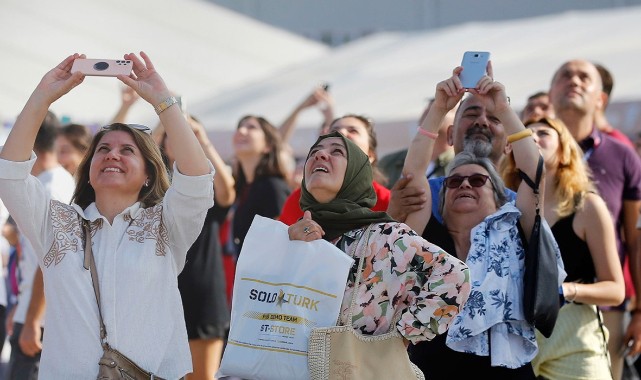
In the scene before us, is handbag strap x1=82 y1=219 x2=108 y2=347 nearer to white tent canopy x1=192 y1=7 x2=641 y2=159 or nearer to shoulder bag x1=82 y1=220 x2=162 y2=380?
shoulder bag x1=82 y1=220 x2=162 y2=380

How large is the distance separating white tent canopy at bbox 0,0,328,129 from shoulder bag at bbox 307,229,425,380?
963 cm

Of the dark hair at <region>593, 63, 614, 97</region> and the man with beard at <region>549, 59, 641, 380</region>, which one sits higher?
the dark hair at <region>593, 63, 614, 97</region>

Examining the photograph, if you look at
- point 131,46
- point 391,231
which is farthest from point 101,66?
point 131,46

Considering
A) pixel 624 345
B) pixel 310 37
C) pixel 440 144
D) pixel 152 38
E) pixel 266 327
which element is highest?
pixel 310 37

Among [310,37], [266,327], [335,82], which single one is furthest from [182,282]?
[310,37]

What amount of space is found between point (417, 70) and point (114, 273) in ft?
27.1

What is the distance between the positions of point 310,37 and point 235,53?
14.6 m

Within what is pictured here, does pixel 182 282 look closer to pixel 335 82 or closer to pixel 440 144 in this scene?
pixel 440 144

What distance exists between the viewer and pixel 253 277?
4445 millimetres

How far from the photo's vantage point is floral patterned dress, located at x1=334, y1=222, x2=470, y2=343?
4301mm

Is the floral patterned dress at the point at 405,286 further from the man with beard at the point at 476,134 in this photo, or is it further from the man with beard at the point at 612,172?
the man with beard at the point at 612,172

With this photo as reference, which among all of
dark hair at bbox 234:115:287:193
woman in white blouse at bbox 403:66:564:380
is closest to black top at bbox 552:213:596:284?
woman in white blouse at bbox 403:66:564:380

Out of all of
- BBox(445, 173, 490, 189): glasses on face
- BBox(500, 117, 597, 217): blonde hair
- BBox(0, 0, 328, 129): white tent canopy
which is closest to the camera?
BBox(445, 173, 490, 189): glasses on face

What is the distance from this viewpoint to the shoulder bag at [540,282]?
15.9 ft
